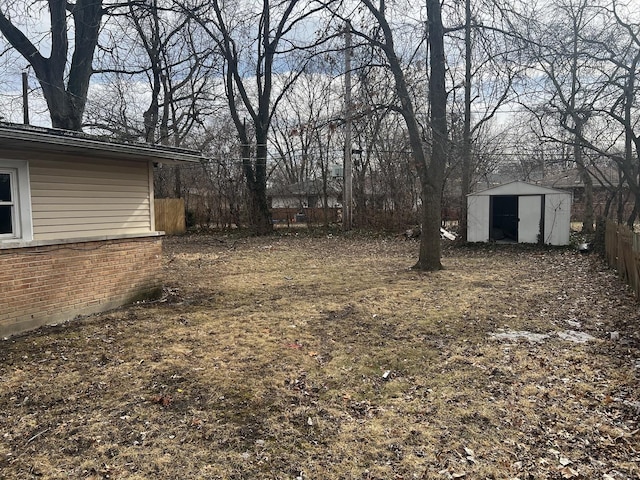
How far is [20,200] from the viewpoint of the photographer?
548 cm

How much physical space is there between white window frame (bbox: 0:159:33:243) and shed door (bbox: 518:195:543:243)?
45.2 ft

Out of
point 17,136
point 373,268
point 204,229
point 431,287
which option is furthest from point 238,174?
point 17,136

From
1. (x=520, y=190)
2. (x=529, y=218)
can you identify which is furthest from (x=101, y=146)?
(x=529, y=218)

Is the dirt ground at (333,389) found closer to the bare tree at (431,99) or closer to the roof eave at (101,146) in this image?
the roof eave at (101,146)

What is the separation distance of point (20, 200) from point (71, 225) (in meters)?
0.75

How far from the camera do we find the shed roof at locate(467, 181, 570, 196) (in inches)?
559

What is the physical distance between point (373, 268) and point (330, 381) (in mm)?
7038

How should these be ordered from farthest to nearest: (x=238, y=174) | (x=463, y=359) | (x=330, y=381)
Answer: (x=238, y=174) → (x=463, y=359) → (x=330, y=381)

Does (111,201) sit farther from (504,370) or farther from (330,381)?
(504,370)

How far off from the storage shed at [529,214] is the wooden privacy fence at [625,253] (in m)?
3.42

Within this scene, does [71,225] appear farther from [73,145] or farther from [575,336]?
[575,336]

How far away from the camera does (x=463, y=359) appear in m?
4.62

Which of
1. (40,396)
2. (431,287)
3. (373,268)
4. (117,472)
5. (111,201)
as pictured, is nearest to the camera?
(117,472)

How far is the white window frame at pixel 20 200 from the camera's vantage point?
546 cm
